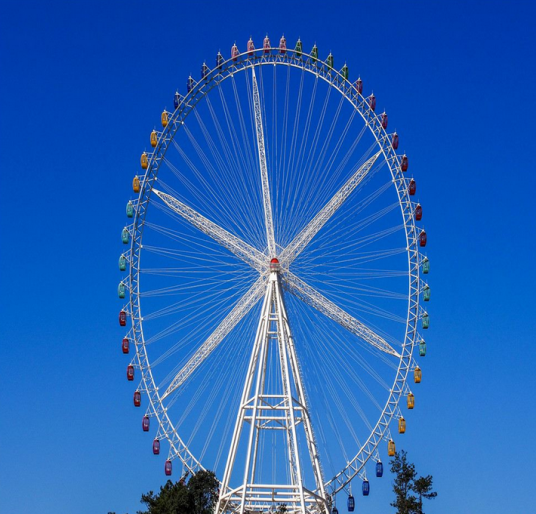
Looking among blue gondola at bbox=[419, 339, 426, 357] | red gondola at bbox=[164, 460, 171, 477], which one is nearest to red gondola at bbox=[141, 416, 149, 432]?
red gondola at bbox=[164, 460, 171, 477]

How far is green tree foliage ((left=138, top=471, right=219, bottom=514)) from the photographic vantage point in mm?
79312

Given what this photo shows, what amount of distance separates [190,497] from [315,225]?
22.3m

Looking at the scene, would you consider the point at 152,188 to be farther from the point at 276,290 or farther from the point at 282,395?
the point at 282,395

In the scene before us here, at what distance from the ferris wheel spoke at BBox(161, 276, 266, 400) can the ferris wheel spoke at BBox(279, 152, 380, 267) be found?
7.11 feet

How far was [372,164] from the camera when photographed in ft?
240

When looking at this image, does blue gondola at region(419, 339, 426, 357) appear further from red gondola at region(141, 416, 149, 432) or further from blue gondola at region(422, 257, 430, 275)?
red gondola at region(141, 416, 149, 432)

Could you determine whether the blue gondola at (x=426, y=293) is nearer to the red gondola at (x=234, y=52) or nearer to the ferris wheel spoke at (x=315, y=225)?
the ferris wheel spoke at (x=315, y=225)

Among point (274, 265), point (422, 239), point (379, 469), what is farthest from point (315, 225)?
point (379, 469)

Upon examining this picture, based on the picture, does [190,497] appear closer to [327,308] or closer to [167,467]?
[167,467]

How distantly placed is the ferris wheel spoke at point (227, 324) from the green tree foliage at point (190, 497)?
410 inches

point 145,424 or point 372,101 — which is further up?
point 372,101

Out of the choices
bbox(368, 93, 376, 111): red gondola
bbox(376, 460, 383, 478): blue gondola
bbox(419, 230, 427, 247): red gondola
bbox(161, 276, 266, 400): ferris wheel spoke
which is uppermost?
bbox(368, 93, 376, 111): red gondola

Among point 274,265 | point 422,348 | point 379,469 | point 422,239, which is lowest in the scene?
point 379,469

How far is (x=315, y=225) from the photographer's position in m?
71.1
